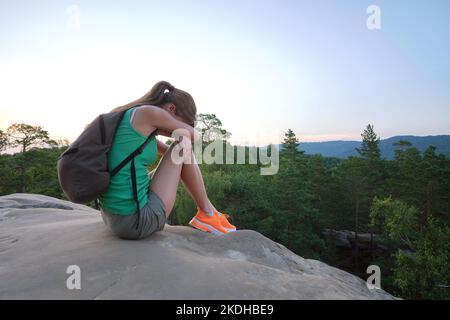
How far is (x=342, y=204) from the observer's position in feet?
95.1

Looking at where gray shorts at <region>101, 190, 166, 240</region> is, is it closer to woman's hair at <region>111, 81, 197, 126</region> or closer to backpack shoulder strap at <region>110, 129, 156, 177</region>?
backpack shoulder strap at <region>110, 129, 156, 177</region>

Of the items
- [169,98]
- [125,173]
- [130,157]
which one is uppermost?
[169,98]

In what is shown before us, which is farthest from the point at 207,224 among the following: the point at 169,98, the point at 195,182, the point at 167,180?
the point at 169,98

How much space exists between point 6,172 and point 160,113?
2170 centimetres

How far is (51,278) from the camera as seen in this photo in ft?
6.36

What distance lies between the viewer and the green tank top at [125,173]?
2252mm

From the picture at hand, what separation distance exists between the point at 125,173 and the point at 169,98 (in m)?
0.69

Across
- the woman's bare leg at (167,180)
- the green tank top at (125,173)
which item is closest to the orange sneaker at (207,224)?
the woman's bare leg at (167,180)

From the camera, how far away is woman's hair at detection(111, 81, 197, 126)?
249 centimetres

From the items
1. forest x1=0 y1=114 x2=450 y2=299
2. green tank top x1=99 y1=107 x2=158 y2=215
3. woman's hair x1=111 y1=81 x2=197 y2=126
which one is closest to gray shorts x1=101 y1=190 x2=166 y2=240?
green tank top x1=99 y1=107 x2=158 y2=215

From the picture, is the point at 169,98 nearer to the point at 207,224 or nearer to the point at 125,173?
the point at 125,173
